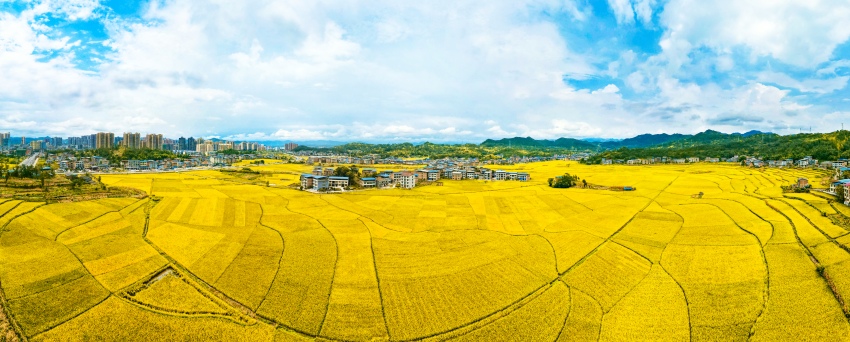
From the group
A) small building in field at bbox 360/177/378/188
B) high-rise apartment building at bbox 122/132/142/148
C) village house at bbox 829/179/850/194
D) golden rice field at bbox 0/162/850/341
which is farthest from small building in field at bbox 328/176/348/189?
high-rise apartment building at bbox 122/132/142/148

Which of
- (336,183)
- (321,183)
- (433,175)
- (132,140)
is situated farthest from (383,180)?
(132,140)

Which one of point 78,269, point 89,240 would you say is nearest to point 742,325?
point 78,269

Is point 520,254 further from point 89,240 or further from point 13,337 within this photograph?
point 89,240

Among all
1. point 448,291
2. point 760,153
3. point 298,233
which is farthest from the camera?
point 760,153

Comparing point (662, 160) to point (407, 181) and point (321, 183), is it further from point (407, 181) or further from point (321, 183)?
point (321, 183)

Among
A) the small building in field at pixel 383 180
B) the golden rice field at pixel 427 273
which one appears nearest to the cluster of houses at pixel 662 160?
the small building in field at pixel 383 180

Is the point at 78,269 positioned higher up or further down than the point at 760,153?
further down
